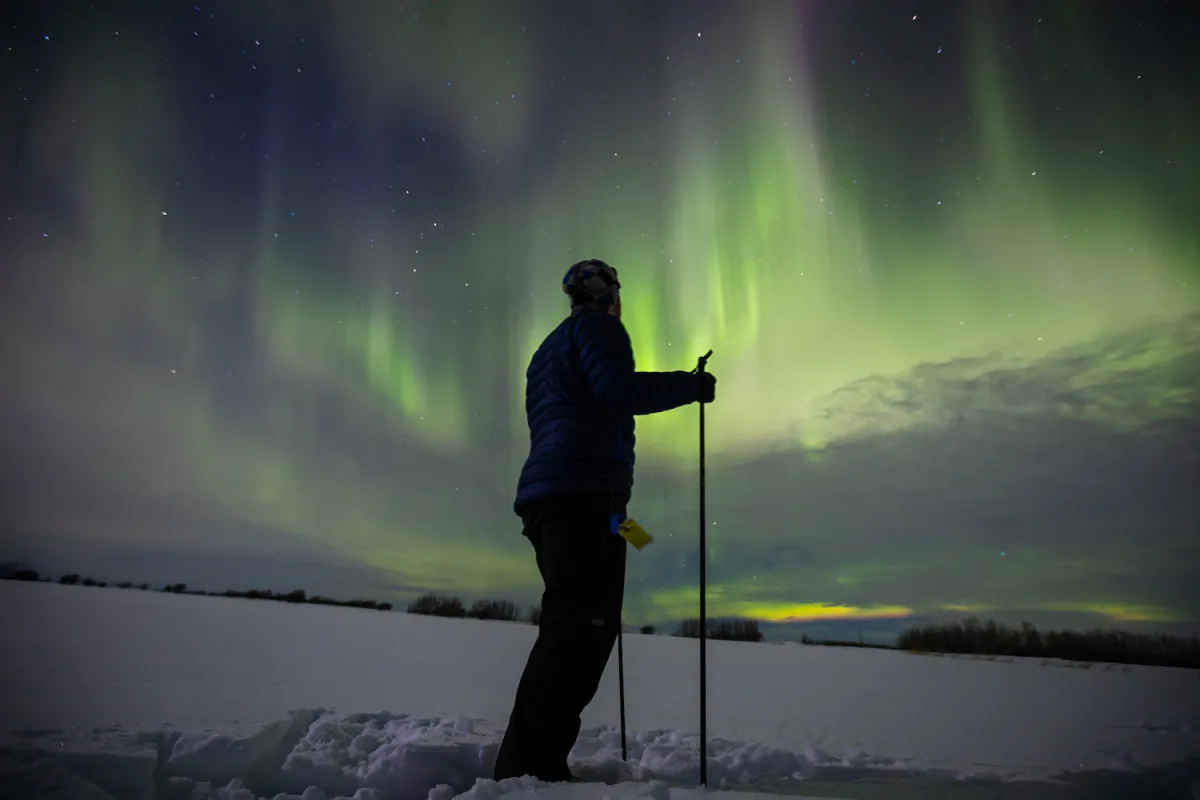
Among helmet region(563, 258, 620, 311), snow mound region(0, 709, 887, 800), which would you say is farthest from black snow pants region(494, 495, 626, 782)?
helmet region(563, 258, 620, 311)

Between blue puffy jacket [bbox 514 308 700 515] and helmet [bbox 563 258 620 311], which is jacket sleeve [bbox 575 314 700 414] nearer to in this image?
blue puffy jacket [bbox 514 308 700 515]

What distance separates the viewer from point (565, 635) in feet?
8.59

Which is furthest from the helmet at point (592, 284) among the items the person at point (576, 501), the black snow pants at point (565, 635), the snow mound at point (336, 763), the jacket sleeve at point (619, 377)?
the snow mound at point (336, 763)

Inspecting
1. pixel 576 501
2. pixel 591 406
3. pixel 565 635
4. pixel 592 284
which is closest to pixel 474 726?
pixel 565 635

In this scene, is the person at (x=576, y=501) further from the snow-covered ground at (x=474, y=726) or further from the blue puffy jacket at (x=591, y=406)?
the snow-covered ground at (x=474, y=726)

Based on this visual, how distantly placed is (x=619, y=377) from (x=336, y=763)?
2069 millimetres

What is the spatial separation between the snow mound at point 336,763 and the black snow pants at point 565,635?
249mm

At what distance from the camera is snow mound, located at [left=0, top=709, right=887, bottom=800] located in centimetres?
247

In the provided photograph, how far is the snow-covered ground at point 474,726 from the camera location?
2758 millimetres

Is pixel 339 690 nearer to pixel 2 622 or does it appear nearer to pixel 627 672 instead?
pixel 627 672

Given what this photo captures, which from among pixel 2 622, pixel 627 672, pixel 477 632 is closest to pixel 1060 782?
pixel 627 672

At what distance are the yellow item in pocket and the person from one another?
0.13 feet

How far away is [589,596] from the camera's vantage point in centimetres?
269

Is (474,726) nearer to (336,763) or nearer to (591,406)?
(336,763)
